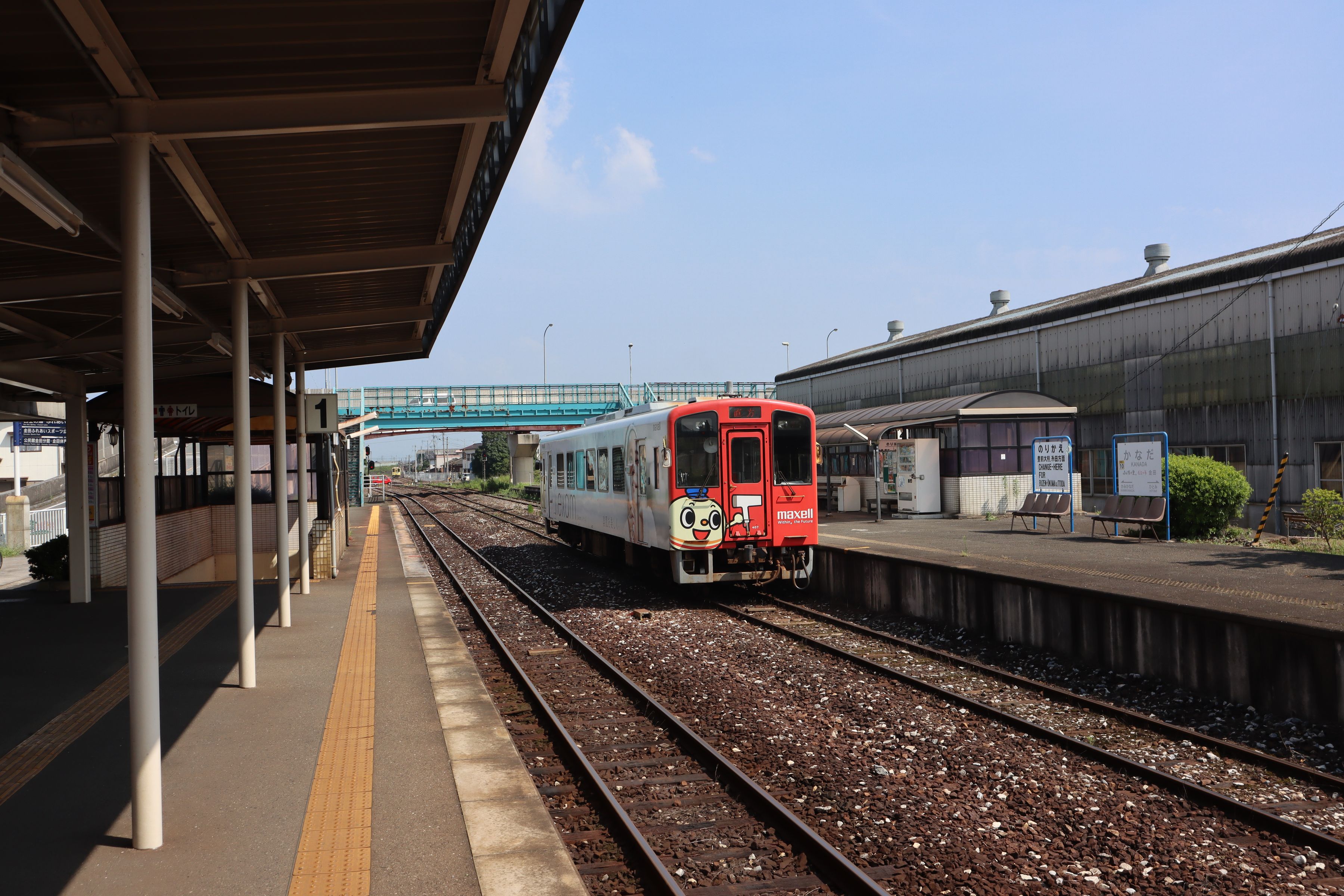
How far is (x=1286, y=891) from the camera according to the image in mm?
4465

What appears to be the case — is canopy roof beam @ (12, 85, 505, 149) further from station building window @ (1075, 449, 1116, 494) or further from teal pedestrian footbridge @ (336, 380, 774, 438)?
teal pedestrian footbridge @ (336, 380, 774, 438)

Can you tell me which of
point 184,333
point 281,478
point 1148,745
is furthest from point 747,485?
point 1148,745

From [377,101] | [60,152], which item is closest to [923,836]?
[377,101]

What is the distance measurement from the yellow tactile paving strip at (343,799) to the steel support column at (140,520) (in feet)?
2.47

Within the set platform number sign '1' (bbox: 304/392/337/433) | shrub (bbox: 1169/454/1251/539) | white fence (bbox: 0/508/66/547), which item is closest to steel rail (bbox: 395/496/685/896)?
platform number sign '1' (bbox: 304/392/337/433)

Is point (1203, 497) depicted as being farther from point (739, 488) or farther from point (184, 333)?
point (184, 333)

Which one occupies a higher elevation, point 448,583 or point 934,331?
point 934,331

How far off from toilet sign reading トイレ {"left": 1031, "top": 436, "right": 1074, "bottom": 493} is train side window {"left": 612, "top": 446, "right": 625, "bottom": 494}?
27.5ft

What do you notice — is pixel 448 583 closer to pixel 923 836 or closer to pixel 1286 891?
pixel 923 836

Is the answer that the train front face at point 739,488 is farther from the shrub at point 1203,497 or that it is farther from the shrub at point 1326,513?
the shrub at point 1326,513

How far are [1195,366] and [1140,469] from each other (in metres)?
10.7

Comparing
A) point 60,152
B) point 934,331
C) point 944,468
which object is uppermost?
point 934,331

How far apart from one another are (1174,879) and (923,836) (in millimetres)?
1145

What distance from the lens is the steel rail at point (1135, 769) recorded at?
497 centimetres
